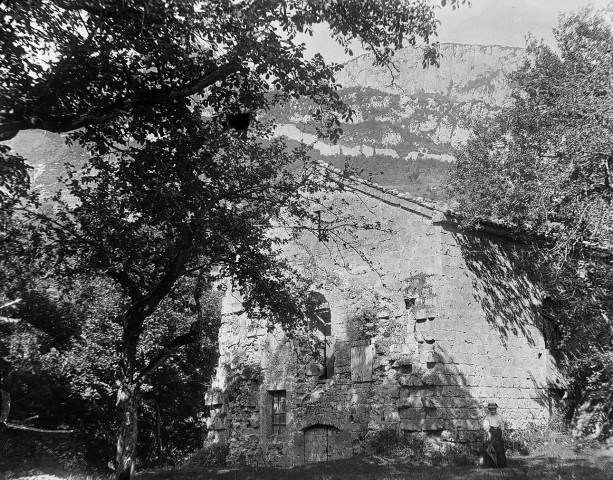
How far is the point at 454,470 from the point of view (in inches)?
469

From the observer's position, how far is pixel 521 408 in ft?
51.4

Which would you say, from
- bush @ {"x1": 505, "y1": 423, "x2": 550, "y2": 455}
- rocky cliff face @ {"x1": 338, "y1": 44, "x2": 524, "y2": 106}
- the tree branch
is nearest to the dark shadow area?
bush @ {"x1": 505, "y1": 423, "x2": 550, "y2": 455}

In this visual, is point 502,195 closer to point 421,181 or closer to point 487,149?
point 487,149

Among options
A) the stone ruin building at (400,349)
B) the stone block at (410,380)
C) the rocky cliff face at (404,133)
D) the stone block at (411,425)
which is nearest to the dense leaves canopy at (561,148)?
the stone ruin building at (400,349)

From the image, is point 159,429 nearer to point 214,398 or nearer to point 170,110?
point 214,398

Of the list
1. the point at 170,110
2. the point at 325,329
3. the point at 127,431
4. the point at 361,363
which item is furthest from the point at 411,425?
the point at 170,110

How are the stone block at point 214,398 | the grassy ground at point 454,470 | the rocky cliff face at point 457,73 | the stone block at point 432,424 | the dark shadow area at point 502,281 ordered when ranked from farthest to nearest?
the rocky cliff face at point 457,73 < the stone block at point 214,398 < the dark shadow area at point 502,281 < the stone block at point 432,424 < the grassy ground at point 454,470

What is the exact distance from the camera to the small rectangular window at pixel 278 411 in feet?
57.2

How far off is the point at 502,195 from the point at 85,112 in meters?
11.9

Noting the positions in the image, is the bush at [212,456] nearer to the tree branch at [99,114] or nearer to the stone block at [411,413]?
the stone block at [411,413]

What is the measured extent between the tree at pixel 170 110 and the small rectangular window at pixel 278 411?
587cm

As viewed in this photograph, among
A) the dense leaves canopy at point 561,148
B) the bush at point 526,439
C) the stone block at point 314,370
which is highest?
the dense leaves canopy at point 561,148

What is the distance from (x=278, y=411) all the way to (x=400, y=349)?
4.87 m

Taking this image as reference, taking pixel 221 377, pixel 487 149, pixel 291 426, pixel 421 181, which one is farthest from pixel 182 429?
pixel 421 181
